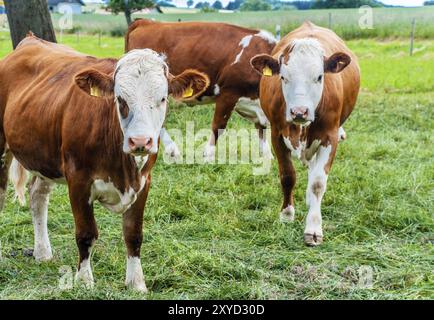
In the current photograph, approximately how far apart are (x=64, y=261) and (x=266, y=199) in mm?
2290

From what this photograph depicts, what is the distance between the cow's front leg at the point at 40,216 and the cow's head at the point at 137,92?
137 centimetres

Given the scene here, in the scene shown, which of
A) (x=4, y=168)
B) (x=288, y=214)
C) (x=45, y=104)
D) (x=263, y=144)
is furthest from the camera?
→ (x=263, y=144)

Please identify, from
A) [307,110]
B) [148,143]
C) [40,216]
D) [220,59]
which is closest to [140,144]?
[148,143]

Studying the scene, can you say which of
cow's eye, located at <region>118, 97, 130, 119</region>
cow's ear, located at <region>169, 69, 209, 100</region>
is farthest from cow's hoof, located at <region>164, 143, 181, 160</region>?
cow's eye, located at <region>118, 97, 130, 119</region>

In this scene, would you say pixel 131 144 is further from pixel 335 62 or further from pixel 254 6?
pixel 254 6

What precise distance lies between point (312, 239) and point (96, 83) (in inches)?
90.6

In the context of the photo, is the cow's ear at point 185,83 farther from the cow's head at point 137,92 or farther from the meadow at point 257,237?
the meadow at point 257,237

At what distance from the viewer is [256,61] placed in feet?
18.3

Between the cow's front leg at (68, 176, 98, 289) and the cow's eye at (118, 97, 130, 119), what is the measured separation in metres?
0.53

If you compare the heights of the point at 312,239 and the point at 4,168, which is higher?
the point at 4,168

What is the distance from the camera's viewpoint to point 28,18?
26.8 ft
